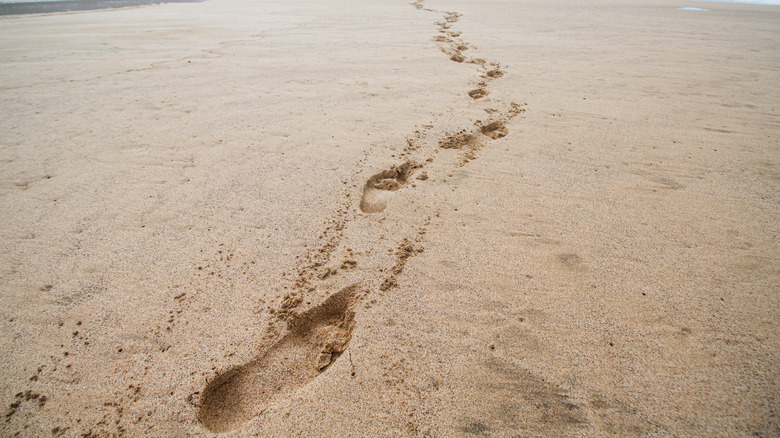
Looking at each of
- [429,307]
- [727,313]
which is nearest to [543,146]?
[727,313]

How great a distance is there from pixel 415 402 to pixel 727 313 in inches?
54.5

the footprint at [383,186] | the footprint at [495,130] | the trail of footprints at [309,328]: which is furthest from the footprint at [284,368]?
the footprint at [495,130]

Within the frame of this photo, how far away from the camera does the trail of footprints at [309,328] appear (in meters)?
1.31

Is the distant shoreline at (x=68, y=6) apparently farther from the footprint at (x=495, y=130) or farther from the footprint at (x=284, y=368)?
the footprint at (x=284, y=368)

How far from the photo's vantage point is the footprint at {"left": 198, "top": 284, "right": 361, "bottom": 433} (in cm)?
128

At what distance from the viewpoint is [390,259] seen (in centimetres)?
186

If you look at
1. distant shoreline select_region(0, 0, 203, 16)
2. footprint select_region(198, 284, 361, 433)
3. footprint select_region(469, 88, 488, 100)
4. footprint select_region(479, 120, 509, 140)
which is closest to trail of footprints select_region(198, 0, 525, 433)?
footprint select_region(198, 284, 361, 433)

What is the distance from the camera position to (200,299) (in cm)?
166

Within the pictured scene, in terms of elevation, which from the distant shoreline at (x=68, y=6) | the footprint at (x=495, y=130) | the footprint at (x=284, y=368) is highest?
the distant shoreline at (x=68, y=6)

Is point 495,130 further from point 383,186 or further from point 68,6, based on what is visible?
point 68,6

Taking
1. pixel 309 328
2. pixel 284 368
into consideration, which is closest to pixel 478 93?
pixel 309 328

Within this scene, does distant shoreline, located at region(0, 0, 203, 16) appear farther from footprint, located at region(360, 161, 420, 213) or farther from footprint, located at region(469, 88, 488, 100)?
footprint, located at region(360, 161, 420, 213)

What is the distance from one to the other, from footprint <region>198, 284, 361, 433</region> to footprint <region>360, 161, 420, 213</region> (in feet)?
2.45

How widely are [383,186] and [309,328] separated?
1.18m
